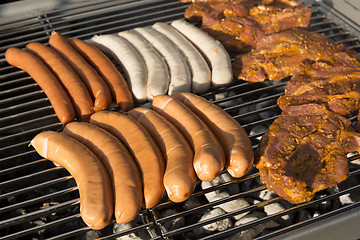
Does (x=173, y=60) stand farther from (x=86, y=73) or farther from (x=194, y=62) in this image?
(x=86, y=73)

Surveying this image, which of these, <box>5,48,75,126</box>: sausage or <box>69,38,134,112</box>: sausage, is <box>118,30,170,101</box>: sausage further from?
<box>5,48,75,126</box>: sausage

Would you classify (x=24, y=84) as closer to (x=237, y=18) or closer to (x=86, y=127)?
(x=86, y=127)

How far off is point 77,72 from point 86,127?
92 centimetres

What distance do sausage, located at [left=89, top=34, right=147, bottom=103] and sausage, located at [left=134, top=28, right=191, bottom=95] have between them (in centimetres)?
26

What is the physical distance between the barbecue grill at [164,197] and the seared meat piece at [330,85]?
216mm

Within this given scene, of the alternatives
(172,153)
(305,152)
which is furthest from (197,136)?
(305,152)

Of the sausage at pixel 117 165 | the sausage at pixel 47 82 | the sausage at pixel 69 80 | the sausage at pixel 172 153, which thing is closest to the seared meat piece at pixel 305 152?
the sausage at pixel 172 153

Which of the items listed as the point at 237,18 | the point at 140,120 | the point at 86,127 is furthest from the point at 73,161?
the point at 237,18

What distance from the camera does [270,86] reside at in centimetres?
401

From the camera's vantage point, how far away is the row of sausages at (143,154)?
2.65 meters

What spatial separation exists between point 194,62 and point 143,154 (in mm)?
1412

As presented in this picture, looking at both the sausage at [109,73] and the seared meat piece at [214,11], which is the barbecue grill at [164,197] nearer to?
the seared meat piece at [214,11]

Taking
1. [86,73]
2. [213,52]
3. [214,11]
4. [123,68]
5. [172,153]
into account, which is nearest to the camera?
[172,153]

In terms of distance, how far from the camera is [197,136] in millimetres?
2977
